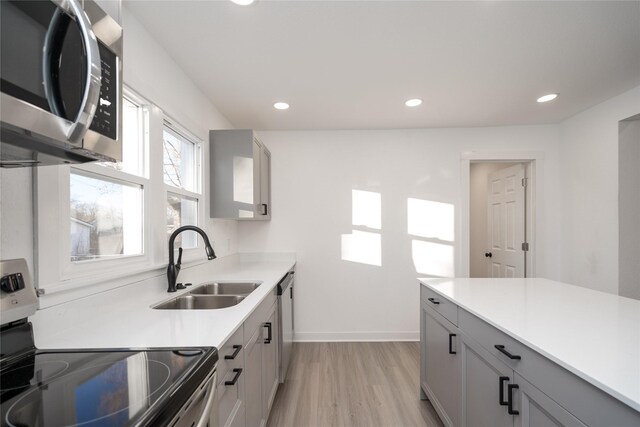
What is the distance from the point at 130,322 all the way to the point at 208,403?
1.97ft

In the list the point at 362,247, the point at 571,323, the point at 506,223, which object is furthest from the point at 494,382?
the point at 506,223

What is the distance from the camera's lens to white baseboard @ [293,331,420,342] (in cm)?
357

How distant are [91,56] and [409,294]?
3.56 metres

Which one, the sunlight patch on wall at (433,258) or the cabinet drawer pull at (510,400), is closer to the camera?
the cabinet drawer pull at (510,400)

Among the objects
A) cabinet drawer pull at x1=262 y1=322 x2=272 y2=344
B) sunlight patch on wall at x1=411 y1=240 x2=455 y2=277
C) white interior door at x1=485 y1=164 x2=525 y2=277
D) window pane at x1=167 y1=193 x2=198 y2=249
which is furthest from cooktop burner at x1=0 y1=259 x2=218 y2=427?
white interior door at x1=485 y1=164 x2=525 y2=277

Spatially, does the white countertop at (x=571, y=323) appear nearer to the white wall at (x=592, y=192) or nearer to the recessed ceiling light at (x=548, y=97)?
the white wall at (x=592, y=192)

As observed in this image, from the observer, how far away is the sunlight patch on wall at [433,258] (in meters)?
3.60

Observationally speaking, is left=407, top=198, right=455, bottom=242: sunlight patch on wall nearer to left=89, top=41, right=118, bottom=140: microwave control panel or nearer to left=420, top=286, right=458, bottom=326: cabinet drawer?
left=420, top=286, right=458, bottom=326: cabinet drawer

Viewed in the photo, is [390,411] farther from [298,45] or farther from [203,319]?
[298,45]

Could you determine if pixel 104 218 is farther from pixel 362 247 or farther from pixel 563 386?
pixel 362 247

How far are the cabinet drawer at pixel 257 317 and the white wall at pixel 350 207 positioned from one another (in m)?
1.52

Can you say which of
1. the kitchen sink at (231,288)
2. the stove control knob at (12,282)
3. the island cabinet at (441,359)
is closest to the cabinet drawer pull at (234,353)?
the stove control knob at (12,282)

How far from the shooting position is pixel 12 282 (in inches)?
34.9

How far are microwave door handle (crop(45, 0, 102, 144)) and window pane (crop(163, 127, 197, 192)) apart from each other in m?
1.46
